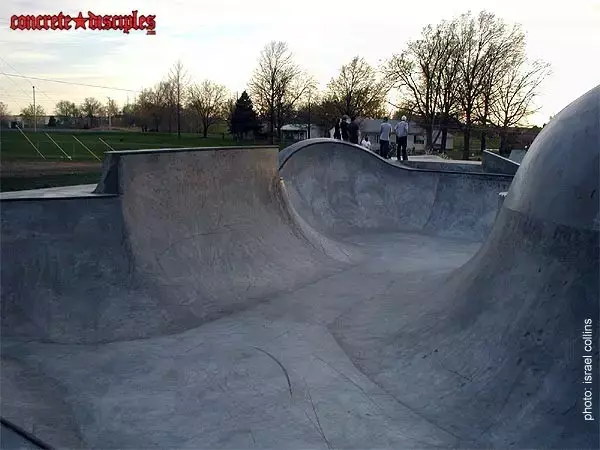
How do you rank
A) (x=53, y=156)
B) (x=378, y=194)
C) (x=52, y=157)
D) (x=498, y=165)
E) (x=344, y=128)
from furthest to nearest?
(x=344, y=128) < (x=53, y=156) < (x=52, y=157) < (x=498, y=165) < (x=378, y=194)

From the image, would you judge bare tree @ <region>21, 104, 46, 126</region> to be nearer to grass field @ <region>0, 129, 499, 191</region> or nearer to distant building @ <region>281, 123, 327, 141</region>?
grass field @ <region>0, 129, 499, 191</region>

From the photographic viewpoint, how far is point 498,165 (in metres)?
15.2

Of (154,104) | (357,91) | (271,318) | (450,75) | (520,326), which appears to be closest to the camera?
(520,326)

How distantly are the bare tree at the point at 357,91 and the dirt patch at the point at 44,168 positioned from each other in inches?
1441

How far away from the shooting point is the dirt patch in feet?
41.2

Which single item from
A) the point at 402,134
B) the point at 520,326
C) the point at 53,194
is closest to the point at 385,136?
the point at 402,134

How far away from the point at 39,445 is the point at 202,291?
3.56 meters

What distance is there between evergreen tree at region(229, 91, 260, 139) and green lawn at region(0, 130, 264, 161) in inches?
A: 484

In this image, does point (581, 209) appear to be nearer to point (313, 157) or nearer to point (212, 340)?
point (212, 340)

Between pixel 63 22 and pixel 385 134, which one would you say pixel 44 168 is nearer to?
pixel 63 22

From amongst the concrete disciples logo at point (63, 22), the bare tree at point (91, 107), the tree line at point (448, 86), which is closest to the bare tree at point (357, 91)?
the tree line at point (448, 86)

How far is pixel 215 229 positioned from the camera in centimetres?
828

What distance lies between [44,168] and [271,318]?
9.96 m

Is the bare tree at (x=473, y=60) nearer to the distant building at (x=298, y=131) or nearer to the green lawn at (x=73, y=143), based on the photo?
the distant building at (x=298, y=131)
